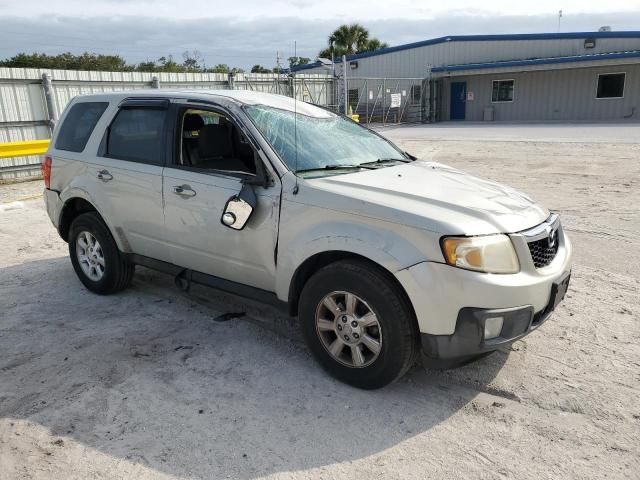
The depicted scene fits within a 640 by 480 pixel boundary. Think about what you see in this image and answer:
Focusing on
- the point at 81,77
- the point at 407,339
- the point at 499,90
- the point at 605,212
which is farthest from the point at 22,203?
the point at 499,90

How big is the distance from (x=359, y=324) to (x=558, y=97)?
2956 cm

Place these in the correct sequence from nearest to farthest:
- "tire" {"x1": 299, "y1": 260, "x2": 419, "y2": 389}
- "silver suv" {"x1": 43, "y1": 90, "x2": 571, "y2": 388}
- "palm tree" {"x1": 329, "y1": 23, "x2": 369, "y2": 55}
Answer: "silver suv" {"x1": 43, "y1": 90, "x2": 571, "y2": 388}
"tire" {"x1": 299, "y1": 260, "x2": 419, "y2": 389}
"palm tree" {"x1": 329, "y1": 23, "x2": 369, "y2": 55}

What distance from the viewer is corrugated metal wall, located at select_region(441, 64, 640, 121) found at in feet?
88.4

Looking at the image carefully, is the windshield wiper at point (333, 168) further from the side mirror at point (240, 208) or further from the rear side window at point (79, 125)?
the rear side window at point (79, 125)

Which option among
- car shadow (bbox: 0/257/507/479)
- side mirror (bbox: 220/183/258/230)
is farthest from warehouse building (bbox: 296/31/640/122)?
side mirror (bbox: 220/183/258/230)

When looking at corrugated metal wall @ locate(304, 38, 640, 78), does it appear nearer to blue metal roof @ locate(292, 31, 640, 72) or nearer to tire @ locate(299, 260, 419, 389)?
blue metal roof @ locate(292, 31, 640, 72)

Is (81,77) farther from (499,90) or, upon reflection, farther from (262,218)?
(499,90)

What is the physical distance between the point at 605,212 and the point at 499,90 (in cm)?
2482

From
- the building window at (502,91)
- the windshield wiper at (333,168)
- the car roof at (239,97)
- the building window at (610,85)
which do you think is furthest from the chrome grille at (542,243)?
the building window at (502,91)

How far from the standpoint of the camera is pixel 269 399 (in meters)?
3.30

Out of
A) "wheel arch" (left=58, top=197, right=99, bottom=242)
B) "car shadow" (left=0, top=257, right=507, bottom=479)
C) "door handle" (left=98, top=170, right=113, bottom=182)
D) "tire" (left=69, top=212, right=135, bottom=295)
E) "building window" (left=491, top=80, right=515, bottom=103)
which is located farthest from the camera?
"building window" (left=491, top=80, right=515, bottom=103)

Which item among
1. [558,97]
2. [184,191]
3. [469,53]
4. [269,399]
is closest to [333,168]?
[184,191]

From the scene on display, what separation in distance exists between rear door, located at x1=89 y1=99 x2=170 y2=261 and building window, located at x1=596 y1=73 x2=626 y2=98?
1129 inches

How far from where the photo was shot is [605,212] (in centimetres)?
786
